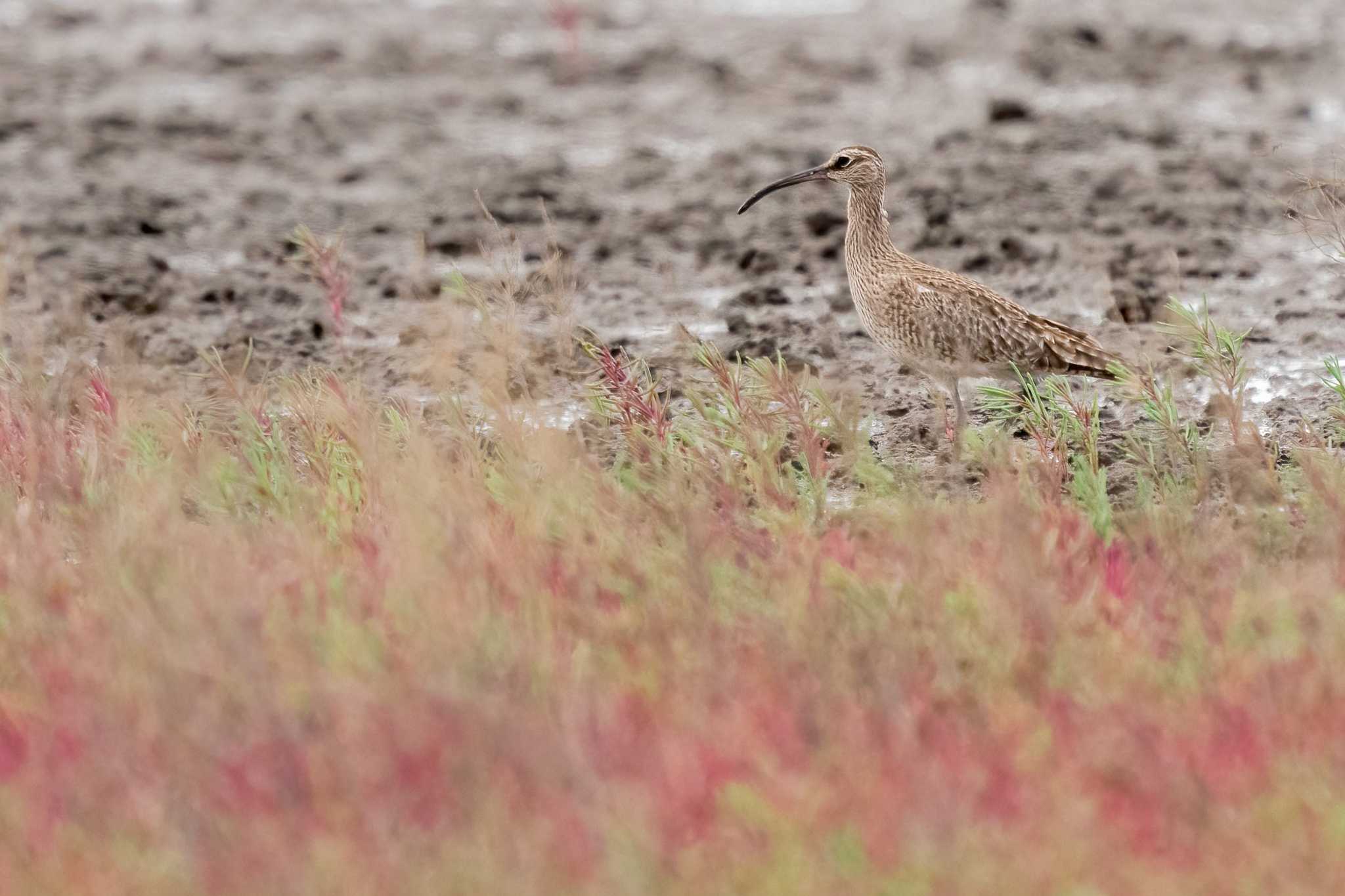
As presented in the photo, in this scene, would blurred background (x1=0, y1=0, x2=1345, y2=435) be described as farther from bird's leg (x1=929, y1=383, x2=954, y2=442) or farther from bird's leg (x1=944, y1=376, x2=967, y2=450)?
bird's leg (x1=929, y1=383, x2=954, y2=442)

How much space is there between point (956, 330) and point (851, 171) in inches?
52.2

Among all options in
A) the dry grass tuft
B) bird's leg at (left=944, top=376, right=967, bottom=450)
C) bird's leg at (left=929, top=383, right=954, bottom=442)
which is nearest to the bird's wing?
bird's leg at (left=944, top=376, right=967, bottom=450)

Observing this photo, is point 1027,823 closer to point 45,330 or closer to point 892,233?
point 45,330

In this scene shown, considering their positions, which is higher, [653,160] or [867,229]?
[867,229]

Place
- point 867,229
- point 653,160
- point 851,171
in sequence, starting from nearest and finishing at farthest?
1. point 867,229
2. point 851,171
3. point 653,160

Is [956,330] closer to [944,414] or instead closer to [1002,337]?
[1002,337]

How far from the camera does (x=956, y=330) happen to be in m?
8.92

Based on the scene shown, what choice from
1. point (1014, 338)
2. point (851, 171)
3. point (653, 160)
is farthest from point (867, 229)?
point (653, 160)

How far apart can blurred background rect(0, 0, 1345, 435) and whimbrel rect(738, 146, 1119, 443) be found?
1.33ft

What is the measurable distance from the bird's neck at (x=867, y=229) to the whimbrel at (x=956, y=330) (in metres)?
0.13

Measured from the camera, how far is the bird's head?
9922mm

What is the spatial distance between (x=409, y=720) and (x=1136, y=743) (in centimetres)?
178

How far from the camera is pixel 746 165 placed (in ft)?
52.2

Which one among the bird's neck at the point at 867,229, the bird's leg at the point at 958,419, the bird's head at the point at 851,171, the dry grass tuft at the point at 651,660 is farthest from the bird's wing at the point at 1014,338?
the bird's head at the point at 851,171
